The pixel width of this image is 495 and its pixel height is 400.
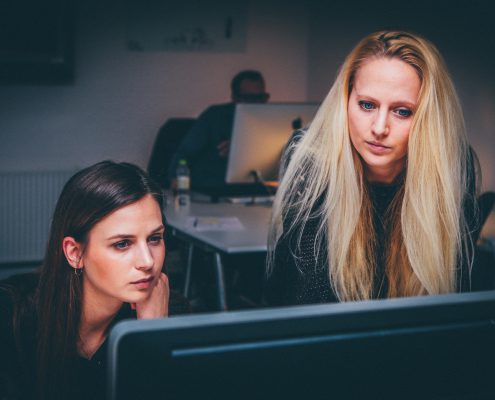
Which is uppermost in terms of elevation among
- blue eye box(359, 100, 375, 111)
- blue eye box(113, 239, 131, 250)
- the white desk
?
blue eye box(359, 100, 375, 111)

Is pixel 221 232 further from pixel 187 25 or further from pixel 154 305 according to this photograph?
pixel 187 25

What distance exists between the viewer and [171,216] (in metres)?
3.17

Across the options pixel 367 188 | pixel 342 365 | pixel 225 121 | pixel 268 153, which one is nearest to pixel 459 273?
pixel 367 188

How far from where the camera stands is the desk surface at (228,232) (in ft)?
8.60

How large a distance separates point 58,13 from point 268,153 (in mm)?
2405

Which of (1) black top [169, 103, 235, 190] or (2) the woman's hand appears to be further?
(1) black top [169, 103, 235, 190]

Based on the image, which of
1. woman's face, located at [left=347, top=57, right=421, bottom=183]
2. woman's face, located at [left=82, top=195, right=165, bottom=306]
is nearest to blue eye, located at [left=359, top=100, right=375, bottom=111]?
woman's face, located at [left=347, top=57, right=421, bottom=183]

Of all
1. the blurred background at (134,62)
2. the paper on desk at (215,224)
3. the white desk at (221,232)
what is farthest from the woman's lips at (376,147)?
the blurred background at (134,62)

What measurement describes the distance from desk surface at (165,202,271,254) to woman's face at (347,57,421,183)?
137 cm

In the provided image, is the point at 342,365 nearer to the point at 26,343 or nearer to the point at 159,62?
the point at 26,343

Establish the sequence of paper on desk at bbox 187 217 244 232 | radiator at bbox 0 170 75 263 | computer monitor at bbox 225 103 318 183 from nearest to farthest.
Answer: paper on desk at bbox 187 217 244 232 → computer monitor at bbox 225 103 318 183 → radiator at bbox 0 170 75 263

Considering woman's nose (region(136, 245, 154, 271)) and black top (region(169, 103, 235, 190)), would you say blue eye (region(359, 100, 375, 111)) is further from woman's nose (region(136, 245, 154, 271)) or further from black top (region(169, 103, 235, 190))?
black top (region(169, 103, 235, 190))

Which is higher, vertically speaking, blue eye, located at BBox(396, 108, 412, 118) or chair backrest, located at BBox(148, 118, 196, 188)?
blue eye, located at BBox(396, 108, 412, 118)

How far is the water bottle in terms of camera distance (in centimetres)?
348
